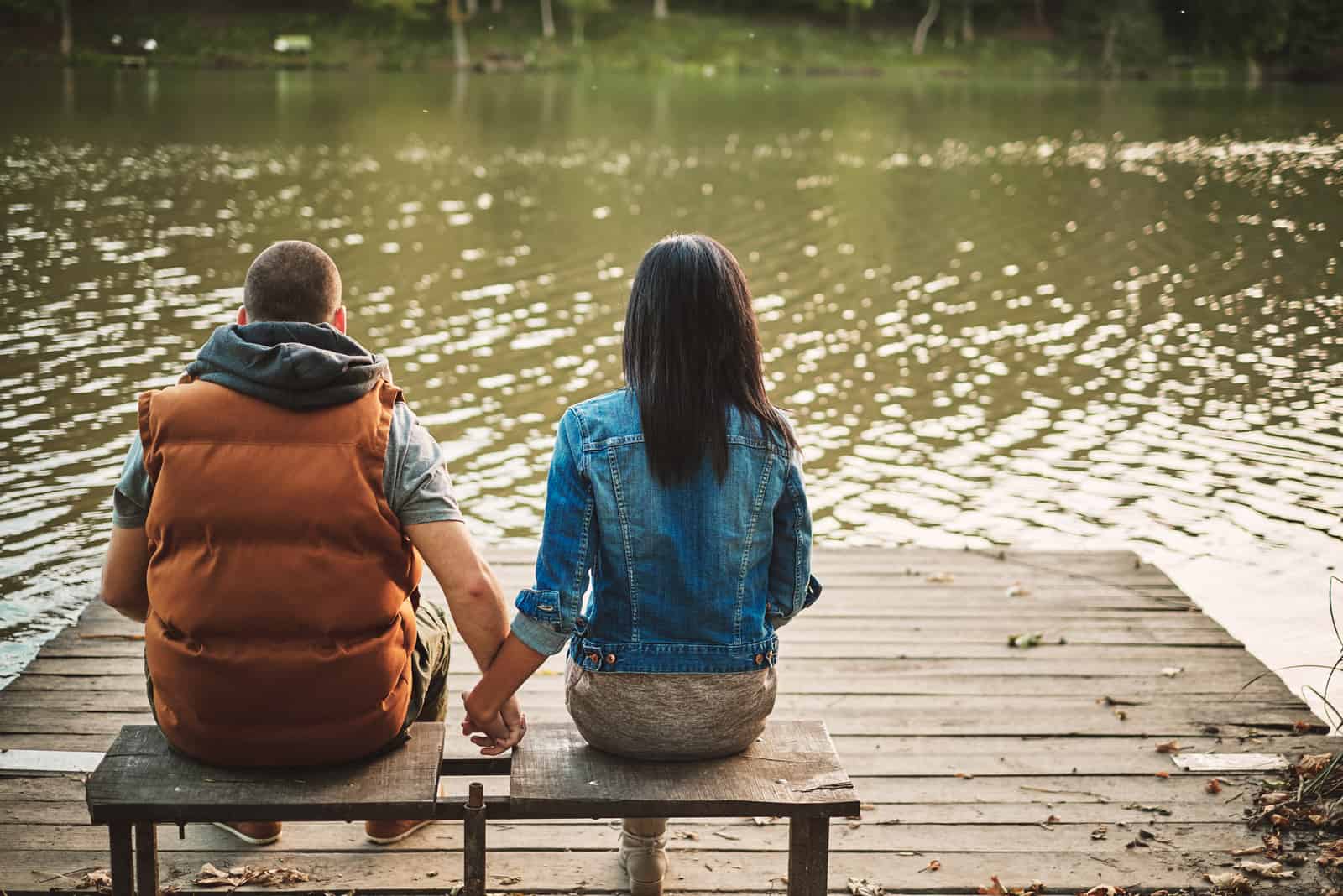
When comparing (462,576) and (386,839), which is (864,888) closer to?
(386,839)

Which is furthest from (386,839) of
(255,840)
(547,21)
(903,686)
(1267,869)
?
(547,21)

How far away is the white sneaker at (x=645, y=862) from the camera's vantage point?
2893mm

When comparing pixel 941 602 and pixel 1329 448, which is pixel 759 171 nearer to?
pixel 1329 448

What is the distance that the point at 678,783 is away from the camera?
2.50m

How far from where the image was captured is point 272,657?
2346 mm

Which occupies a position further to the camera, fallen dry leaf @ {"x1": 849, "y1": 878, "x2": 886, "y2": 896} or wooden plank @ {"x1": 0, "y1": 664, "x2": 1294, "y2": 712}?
wooden plank @ {"x1": 0, "y1": 664, "x2": 1294, "y2": 712}

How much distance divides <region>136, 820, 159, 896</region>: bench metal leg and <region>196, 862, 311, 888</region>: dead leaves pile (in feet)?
1.32

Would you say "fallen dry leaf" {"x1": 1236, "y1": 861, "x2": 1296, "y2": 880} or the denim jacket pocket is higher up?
the denim jacket pocket

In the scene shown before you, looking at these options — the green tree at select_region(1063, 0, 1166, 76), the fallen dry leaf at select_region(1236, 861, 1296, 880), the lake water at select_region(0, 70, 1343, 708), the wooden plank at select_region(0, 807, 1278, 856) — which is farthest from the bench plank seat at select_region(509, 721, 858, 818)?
the green tree at select_region(1063, 0, 1166, 76)

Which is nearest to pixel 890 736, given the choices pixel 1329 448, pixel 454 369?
pixel 1329 448

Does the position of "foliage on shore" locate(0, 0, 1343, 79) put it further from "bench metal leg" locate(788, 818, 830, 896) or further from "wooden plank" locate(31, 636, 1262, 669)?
"bench metal leg" locate(788, 818, 830, 896)

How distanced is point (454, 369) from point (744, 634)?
26.0ft

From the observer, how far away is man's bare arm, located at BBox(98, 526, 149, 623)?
248 cm

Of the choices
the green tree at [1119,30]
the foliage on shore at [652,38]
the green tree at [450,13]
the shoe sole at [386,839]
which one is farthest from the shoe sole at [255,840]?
the green tree at [1119,30]
